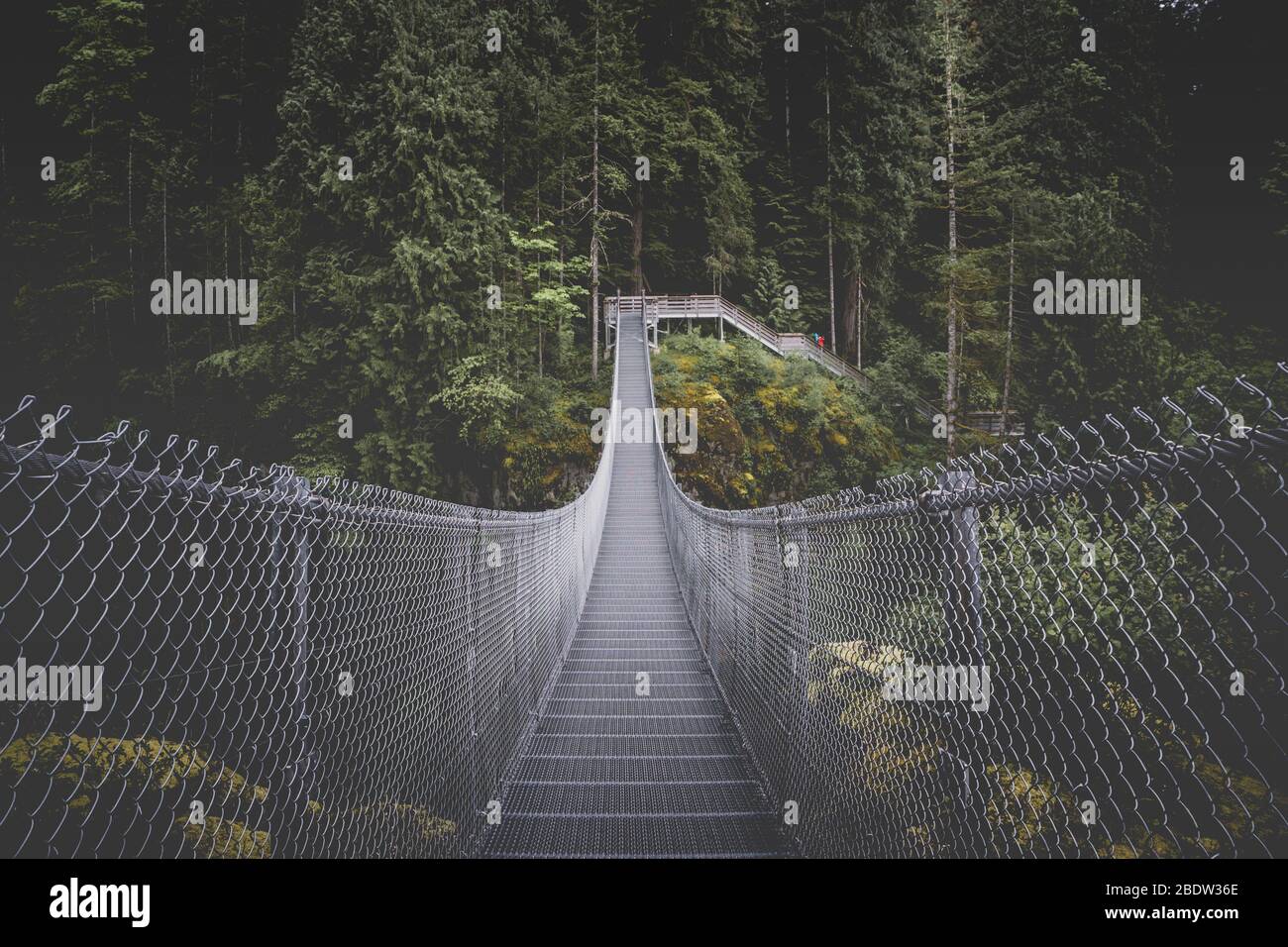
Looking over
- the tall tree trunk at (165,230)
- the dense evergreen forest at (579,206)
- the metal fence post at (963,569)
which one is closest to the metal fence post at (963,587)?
the metal fence post at (963,569)

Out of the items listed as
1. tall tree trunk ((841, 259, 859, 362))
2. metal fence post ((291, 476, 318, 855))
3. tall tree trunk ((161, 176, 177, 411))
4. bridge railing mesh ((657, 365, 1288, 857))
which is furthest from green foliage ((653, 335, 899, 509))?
metal fence post ((291, 476, 318, 855))

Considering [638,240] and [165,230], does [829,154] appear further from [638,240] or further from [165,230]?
[165,230]

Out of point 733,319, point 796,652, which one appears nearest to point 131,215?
point 733,319

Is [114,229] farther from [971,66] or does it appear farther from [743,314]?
[971,66]

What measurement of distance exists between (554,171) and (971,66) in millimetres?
11831

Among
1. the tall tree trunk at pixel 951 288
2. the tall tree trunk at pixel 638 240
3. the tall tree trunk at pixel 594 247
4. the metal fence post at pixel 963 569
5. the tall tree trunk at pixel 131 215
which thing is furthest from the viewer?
the tall tree trunk at pixel 638 240

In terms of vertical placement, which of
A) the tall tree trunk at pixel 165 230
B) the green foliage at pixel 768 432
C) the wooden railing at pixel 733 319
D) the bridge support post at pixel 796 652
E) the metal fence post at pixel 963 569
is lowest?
the bridge support post at pixel 796 652

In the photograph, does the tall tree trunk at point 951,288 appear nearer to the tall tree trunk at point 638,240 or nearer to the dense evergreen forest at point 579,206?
the dense evergreen forest at point 579,206

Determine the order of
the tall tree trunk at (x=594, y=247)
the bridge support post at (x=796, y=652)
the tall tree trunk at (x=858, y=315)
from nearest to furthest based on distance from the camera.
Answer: the bridge support post at (x=796, y=652), the tall tree trunk at (x=594, y=247), the tall tree trunk at (x=858, y=315)

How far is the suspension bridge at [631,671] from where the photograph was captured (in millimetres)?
1272

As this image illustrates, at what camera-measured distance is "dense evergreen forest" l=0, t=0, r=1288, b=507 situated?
17078 millimetres

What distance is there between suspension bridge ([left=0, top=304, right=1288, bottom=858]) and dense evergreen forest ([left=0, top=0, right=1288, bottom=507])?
1319 cm

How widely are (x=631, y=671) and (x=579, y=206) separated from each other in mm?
20518

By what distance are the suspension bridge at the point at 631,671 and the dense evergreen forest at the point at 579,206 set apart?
13.2 metres
